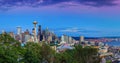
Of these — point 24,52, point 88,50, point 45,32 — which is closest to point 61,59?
point 88,50

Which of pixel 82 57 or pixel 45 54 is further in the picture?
pixel 82 57

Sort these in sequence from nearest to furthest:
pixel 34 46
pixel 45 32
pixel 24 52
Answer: pixel 24 52 < pixel 34 46 < pixel 45 32

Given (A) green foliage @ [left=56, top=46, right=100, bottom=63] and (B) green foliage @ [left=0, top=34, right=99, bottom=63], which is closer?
(B) green foliage @ [left=0, top=34, right=99, bottom=63]

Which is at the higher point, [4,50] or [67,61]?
[4,50]

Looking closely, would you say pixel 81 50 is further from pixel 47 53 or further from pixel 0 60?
pixel 0 60

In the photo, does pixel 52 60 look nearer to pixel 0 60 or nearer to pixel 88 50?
pixel 88 50

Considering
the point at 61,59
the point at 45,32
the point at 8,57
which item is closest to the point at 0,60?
the point at 8,57

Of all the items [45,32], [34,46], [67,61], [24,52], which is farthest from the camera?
[45,32]

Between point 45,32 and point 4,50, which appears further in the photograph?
point 45,32

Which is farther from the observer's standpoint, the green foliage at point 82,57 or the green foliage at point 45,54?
the green foliage at point 82,57

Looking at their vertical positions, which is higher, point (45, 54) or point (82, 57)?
point (45, 54)
